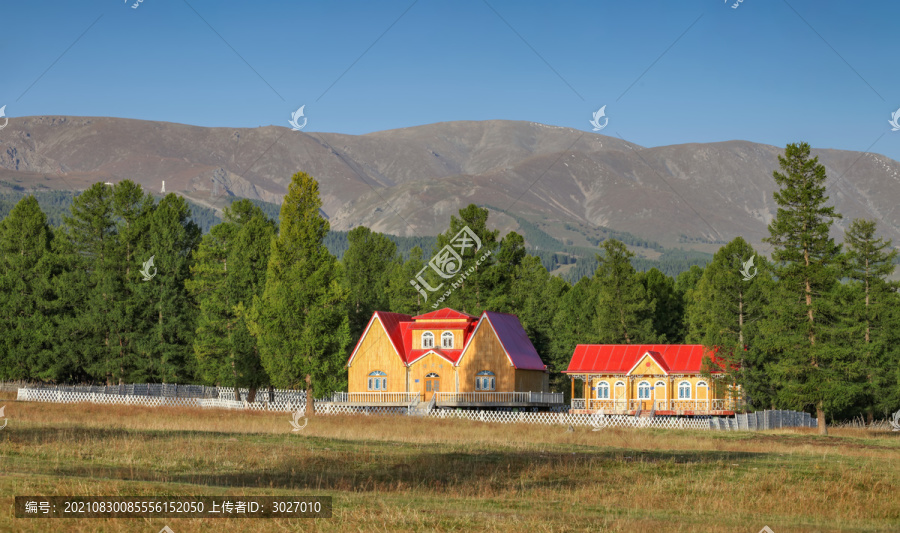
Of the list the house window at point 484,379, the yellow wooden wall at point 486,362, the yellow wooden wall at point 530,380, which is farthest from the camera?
the yellow wooden wall at point 530,380

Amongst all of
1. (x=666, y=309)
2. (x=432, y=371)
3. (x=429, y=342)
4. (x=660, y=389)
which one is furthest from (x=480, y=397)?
(x=666, y=309)

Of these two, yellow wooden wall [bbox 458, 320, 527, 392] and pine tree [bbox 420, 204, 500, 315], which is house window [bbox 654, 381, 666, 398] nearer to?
yellow wooden wall [bbox 458, 320, 527, 392]

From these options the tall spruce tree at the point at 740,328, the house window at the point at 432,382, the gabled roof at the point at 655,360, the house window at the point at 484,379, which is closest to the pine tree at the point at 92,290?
the house window at the point at 432,382

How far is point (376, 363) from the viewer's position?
3086 inches

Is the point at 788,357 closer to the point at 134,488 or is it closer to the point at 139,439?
the point at 139,439

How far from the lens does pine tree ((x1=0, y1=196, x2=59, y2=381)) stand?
253ft

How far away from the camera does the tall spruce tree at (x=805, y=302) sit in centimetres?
5981

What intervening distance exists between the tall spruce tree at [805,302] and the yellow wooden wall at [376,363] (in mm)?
28448

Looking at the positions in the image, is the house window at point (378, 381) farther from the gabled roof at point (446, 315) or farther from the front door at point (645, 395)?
the front door at point (645, 395)

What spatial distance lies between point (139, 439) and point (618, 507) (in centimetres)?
1958

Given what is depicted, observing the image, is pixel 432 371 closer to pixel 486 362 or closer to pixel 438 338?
pixel 438 338

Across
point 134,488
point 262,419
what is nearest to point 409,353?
point 262,419

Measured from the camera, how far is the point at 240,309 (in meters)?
73.4

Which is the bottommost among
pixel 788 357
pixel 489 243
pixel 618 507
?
pixel 618 507
